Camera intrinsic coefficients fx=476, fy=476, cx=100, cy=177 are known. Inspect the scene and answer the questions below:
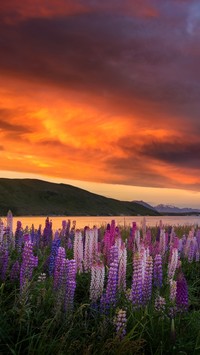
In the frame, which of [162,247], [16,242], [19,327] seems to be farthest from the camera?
[162,247]

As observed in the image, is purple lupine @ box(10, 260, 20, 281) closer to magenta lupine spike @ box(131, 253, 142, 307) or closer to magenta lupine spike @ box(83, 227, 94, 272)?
magenta lupine spike @ box(83, 227, 94, 272)

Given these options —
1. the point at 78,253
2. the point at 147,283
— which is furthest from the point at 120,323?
the point at 78,253

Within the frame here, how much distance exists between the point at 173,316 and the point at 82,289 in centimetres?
245

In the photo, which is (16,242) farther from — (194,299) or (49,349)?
(49,349)

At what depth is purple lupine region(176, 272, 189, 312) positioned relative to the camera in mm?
6461

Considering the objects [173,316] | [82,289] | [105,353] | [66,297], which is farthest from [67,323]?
[82,289]

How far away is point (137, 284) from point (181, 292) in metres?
0.75

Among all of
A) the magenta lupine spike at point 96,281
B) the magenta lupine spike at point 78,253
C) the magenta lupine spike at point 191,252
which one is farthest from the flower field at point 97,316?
the magenta lupine spike at point 191,252

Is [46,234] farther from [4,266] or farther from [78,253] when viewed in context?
[4,266]

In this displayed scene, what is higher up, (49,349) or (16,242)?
(16,242)

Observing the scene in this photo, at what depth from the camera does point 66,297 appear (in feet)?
21.9

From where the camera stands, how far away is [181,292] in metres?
6.59

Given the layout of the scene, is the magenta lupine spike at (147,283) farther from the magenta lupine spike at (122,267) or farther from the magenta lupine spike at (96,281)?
the magenta lupine spike at (96,281)

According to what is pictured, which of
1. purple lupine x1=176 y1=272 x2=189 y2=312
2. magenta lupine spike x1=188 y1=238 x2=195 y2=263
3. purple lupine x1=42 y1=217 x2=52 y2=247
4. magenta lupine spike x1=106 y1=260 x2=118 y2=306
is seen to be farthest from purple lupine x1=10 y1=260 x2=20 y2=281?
magenta lupine spike x1=188 y1=238 x2=195 y2=263
